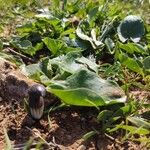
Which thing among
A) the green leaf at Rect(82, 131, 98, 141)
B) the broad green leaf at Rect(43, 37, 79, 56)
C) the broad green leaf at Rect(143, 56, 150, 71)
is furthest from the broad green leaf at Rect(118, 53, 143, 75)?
the green leaf at Rect(82, 131, 98, 141)

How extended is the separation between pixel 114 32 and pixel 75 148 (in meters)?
1.11

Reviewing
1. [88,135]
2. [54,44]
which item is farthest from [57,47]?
[88,135]

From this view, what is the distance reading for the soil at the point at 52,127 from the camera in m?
1.88

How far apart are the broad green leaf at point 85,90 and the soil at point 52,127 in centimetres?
9

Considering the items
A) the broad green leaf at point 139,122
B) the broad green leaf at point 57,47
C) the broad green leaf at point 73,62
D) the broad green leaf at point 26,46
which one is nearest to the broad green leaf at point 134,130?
the broad green leaf at point 139,122

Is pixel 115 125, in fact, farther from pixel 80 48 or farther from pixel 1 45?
pixel 1 45

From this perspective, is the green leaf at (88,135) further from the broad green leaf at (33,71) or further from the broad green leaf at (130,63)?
the broad green leaf at (130,63)

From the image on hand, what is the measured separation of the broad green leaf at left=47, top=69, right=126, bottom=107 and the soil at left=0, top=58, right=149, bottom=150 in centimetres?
9

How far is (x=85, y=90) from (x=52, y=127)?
0.70 feet

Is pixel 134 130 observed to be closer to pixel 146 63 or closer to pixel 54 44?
pixel 146 63

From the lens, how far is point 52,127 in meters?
1.96

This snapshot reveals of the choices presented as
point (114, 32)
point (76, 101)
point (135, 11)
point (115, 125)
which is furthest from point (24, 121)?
point (135, 11)

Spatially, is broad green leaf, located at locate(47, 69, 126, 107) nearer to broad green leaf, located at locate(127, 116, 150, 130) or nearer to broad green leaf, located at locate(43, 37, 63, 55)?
broad green leaf, located at locate(127, 116, 150, 130)

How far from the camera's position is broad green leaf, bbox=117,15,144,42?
2.72 m
